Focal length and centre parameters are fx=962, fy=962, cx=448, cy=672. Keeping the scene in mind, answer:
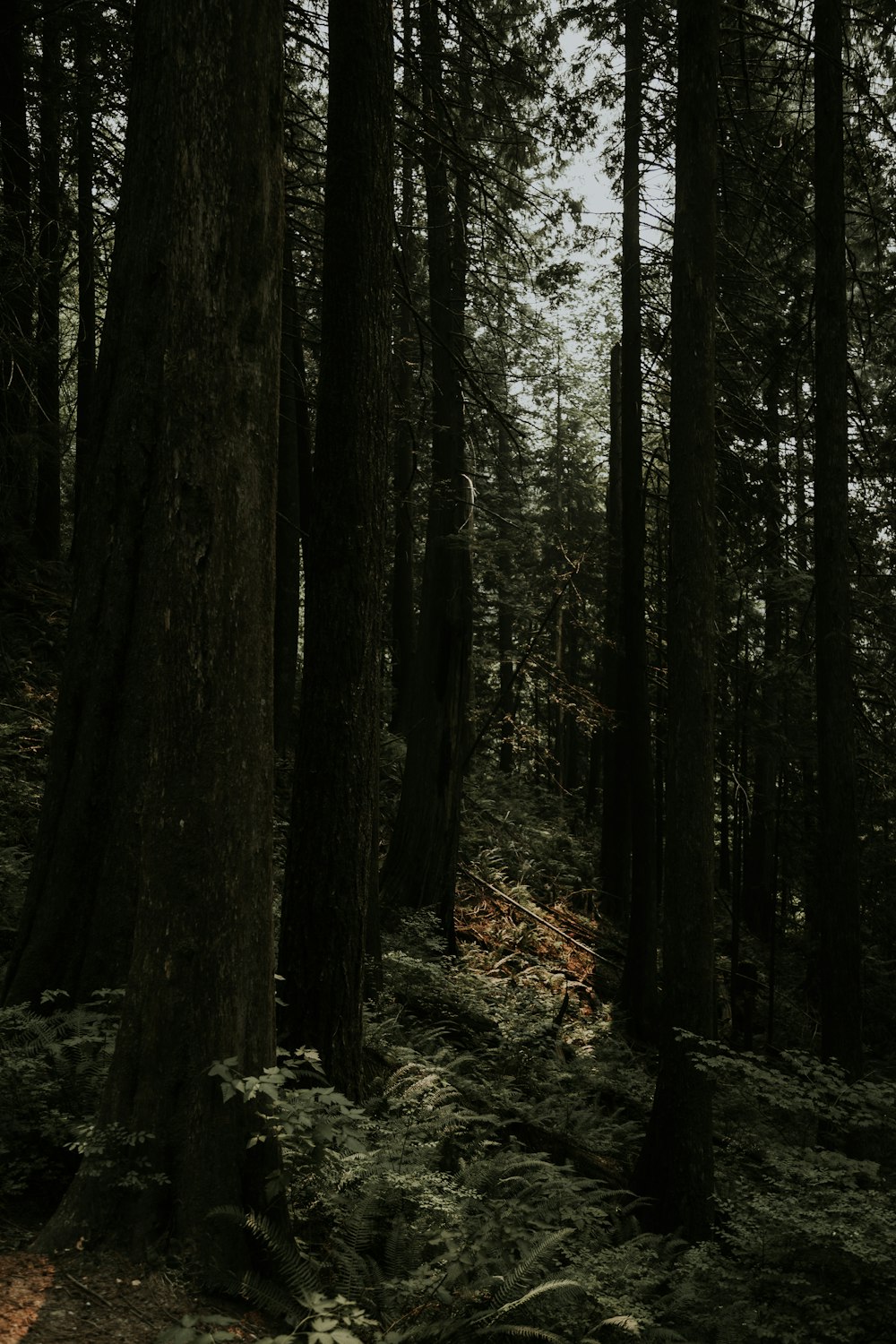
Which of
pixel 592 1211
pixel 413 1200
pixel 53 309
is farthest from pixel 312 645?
pixel 53 309

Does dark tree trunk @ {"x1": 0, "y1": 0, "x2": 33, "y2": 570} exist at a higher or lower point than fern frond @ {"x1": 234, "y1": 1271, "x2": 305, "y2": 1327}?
higher

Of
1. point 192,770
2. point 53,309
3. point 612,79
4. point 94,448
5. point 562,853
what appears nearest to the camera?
point 192,770

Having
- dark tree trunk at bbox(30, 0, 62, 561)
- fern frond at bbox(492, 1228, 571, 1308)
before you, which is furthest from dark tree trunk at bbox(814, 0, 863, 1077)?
dark tree trunk at bbox(30, 0, 62, 561)

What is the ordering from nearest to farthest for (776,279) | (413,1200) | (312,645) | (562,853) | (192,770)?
(192,770), (413,1200), (312,645), (776,279), (562,853)

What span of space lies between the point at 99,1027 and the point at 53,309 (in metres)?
7.68

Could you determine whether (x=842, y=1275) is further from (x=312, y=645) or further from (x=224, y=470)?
(x=224, y=470)

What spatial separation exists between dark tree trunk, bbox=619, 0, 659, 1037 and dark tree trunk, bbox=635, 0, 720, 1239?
4.95 meters

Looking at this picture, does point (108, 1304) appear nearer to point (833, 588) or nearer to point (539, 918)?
point (833, 588)

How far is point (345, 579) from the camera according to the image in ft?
18.1

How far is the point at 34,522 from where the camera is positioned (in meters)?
14.3

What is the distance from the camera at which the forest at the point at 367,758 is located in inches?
139

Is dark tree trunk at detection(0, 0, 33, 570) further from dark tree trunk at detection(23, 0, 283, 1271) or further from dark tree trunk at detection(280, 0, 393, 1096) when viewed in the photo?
dark tree trunk at detection(23, 0, 283, 1271)

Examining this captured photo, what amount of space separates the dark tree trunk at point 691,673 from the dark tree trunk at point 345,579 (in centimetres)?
268

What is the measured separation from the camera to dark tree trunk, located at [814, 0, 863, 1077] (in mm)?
9445
